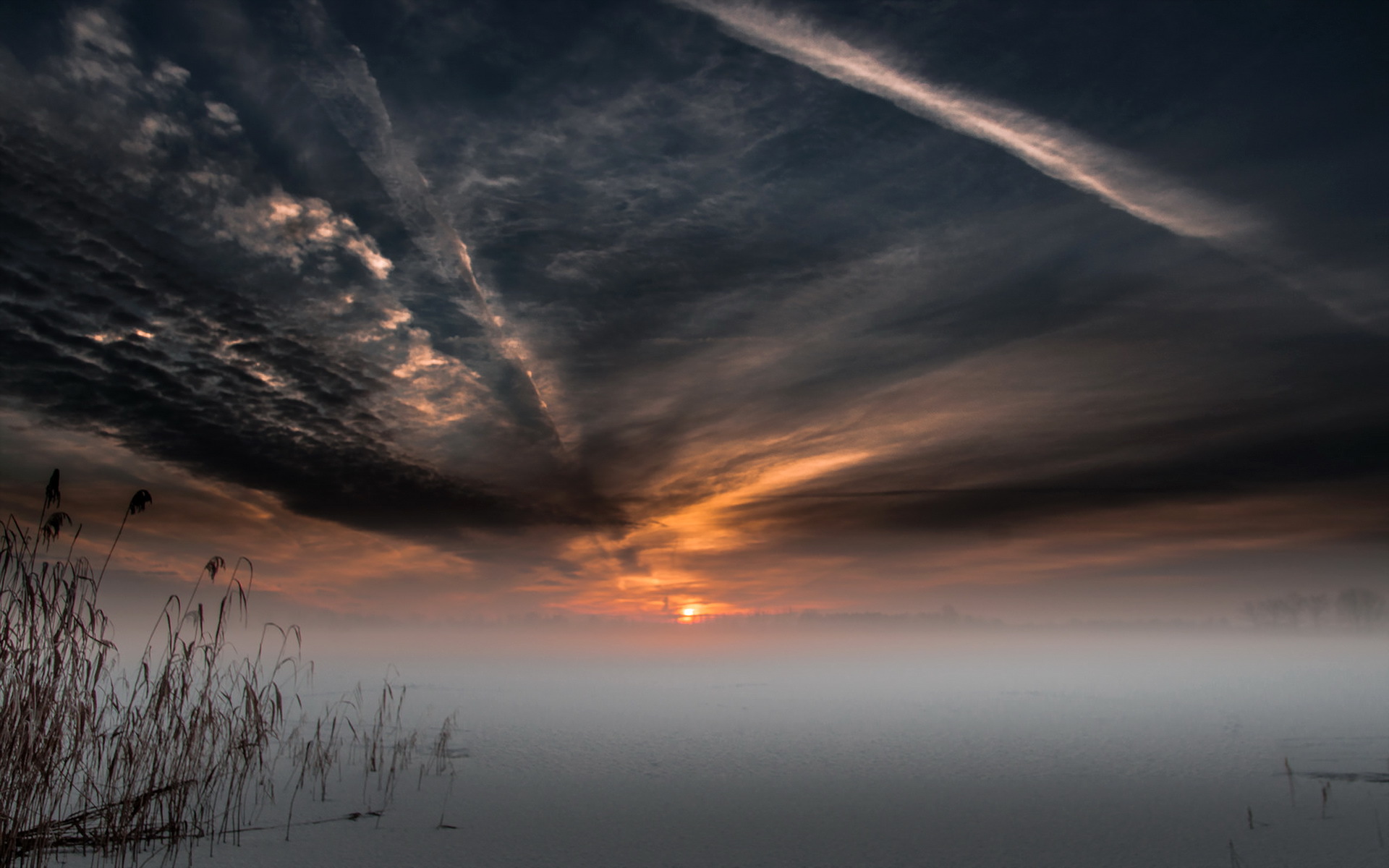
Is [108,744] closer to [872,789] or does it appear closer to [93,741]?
[93,741]

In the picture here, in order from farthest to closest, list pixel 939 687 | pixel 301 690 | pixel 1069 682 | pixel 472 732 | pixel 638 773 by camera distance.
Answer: pixel 1069 682 → pixel 939 687 → pixel 301 690 → pixel 472 732 → pixel 638 773

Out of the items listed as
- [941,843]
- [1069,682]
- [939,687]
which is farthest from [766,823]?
[1069,682]

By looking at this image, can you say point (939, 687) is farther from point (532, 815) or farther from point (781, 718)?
point (532, 815)

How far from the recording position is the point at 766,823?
6.99 m

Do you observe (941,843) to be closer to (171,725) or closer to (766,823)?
(766,823)

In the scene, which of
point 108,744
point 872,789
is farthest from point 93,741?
point 872,789

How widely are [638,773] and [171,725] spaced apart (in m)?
5.39

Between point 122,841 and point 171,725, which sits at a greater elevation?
point 171,725

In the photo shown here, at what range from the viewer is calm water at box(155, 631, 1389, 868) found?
599cm

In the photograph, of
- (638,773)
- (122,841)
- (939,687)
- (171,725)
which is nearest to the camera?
(122,841)

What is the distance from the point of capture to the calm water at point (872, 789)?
5.99 meters

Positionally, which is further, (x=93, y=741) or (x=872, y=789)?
(x=872, y=789)

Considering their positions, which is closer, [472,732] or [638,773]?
[638,773]

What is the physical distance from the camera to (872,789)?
8.60 meters
